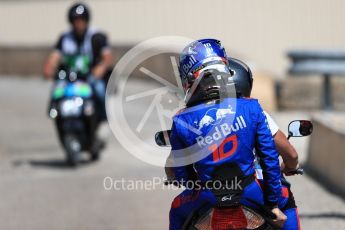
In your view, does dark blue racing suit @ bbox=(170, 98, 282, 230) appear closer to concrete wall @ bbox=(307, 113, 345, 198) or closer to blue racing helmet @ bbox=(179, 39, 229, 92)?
blue racing helmet @ bbox=(179, 39, 229, 92)

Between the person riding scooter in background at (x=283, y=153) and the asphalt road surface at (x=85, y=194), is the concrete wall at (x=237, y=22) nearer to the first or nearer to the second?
the asphalt road surface at (x=85, y=194)

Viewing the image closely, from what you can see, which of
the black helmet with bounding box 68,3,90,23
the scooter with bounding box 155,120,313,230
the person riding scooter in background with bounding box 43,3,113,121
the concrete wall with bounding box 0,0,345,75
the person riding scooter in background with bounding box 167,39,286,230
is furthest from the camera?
the concrete wall with bounding box 0,0,345,75

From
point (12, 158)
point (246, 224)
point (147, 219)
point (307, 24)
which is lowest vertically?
point (307, 24)

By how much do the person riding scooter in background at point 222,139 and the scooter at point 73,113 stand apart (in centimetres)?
758

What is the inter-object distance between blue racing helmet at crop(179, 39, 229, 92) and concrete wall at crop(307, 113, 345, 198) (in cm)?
462

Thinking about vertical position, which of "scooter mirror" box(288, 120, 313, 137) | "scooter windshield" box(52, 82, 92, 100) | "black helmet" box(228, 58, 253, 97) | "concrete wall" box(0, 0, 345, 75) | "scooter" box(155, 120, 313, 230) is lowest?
"concrete wall" box(0, 0, 345, 75)

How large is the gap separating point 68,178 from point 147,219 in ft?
9.52

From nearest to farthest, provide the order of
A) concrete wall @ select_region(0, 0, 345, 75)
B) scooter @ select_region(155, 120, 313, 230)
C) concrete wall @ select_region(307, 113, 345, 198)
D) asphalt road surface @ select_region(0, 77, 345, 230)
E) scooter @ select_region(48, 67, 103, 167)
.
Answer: scooter @ select_region(155, 120, 313, 230) < asphalt road surface @ select_region(0, 77, 345, 230) < concrete wall @ select_region(307, 113, 345, 198) < scooter @ select_region(48, 67, 103, 167) < concrete wall @ select_region(0, 0, 345, 75)

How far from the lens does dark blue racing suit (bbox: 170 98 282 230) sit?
5.05 meters

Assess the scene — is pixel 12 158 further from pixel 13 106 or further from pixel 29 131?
pixel 13 106

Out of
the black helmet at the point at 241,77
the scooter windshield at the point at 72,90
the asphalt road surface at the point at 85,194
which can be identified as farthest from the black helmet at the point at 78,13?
the black helmet at the point at 241,77

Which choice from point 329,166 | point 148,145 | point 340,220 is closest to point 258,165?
point 340,220

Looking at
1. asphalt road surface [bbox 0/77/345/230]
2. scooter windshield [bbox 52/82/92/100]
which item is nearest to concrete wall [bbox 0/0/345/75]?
asphalt road surface [bbox 0/77/345/230]

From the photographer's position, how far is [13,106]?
67.3 feet
